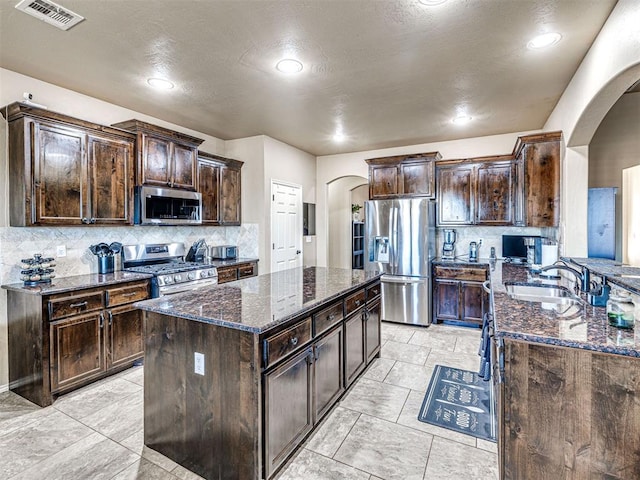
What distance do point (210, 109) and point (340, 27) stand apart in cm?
216

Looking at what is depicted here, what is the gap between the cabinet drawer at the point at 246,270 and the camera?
477 cm

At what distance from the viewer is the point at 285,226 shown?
555 cm

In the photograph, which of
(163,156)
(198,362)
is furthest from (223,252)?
(198,362)

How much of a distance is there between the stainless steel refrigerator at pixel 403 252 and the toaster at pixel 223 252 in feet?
6.67

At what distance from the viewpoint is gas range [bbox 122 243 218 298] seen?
353cm

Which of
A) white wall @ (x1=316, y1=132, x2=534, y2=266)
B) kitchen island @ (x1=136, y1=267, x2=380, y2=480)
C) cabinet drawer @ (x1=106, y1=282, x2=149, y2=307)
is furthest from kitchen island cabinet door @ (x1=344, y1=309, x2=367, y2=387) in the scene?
white wall @ (x1=316, y1=132, x2=534, y2=266)

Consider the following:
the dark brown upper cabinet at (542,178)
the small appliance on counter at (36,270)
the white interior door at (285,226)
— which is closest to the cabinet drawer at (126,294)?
the small appliance on counter at (36,270)

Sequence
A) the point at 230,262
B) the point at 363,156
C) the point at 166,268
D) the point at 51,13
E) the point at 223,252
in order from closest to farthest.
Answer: the point at 51,13, the point at 166,268, the point at 230,262, the point at 223,252, the point at 363,156

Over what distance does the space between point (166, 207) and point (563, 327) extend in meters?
3.92

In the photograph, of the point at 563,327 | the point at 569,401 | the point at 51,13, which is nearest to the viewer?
the point at 569,401

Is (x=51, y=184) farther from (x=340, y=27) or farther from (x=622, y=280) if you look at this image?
(x=622, y=280)

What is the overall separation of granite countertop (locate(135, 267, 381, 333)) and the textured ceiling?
1.85m

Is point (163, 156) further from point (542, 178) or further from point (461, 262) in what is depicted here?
point (542, 178)

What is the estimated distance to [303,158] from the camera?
606 cm
